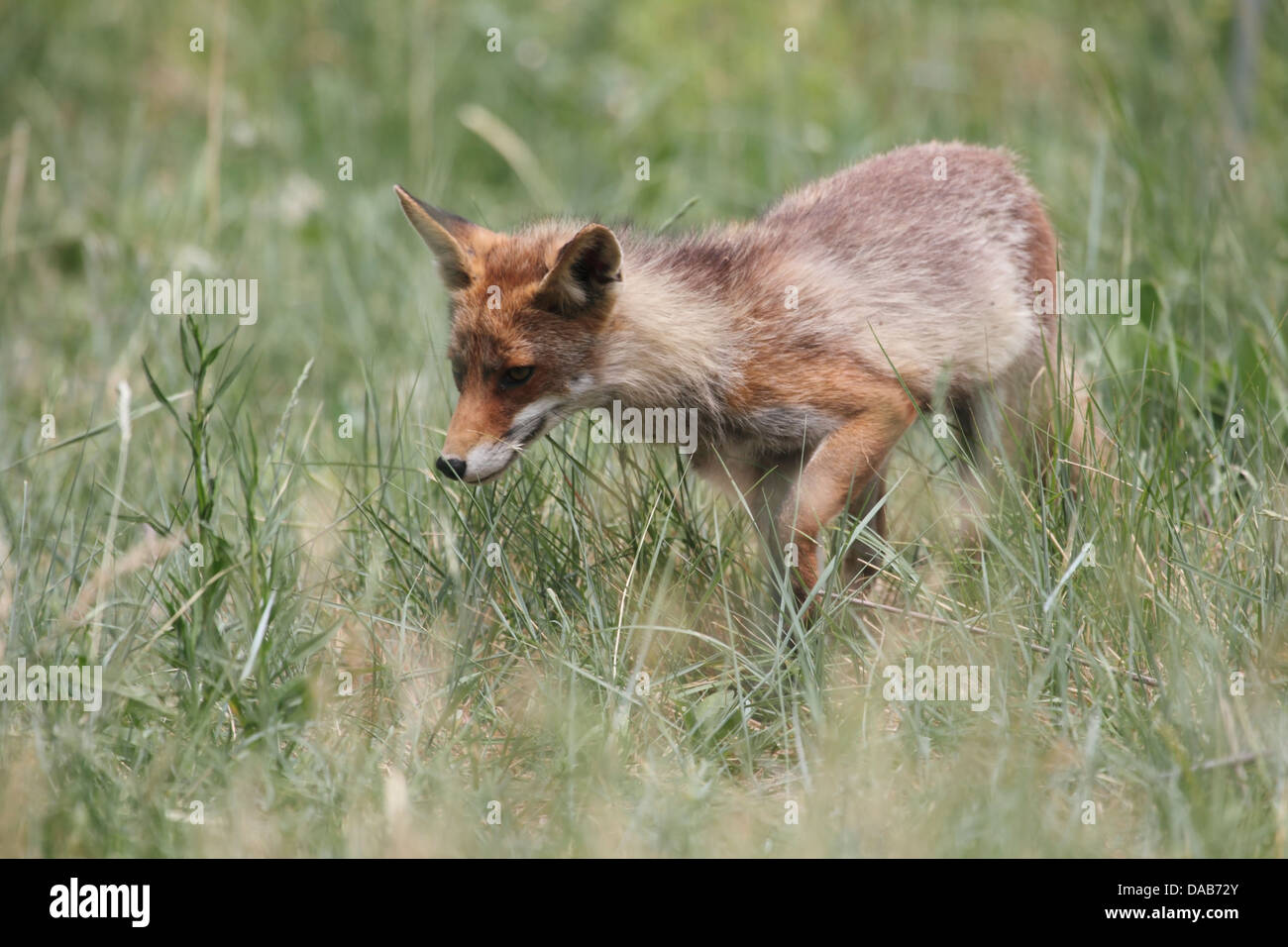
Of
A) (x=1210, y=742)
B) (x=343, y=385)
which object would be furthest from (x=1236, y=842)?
(x=343, y=385)

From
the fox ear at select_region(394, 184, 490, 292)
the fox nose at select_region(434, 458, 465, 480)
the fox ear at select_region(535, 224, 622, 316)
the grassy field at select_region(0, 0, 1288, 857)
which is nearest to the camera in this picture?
the grassy field at select_region(0, 0, 1288, 857)

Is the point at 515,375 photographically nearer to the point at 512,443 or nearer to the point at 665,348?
the point at 512,443

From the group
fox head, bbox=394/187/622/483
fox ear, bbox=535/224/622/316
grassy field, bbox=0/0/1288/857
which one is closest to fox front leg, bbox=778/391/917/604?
grassy field, bbox=0/0/1288/857

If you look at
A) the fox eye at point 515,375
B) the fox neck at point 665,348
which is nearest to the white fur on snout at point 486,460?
the fox eye at point 515,375

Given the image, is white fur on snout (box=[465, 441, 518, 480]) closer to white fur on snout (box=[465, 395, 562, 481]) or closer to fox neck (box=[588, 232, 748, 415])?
white fur on snout (box=[465, 395, 562, 481])

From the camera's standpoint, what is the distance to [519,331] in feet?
15.0

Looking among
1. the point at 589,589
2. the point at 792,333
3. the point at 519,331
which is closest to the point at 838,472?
the point at 792,333

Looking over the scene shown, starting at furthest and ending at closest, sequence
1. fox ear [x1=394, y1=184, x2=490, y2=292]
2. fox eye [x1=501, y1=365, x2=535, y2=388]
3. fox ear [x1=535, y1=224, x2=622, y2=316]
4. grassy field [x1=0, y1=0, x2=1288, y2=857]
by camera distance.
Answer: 1. fox ear [x1=394, y1=184, x2=490, y2=292]
2. fox eye [x1=501, y1=365, x2=535, y2=388]
3. fox ear [x1=535, y1=224, x2=622, y2=316]
4. grassy field [x1=0, y1=0, x2=1288, y2=857]

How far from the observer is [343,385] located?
705 centimetres

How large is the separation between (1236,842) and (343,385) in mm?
5059

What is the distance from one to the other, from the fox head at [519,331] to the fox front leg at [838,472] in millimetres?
849

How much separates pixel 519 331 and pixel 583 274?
0.96 ft

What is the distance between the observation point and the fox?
458 cm

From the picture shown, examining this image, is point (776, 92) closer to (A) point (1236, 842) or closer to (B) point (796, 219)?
(B) point (796, 219)
